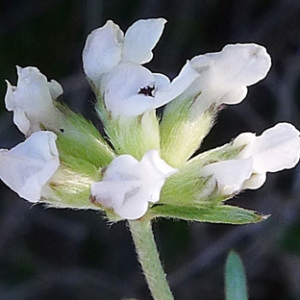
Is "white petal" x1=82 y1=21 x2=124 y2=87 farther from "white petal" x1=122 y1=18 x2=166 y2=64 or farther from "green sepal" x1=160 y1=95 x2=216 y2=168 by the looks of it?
"green sepal" x1=160 y1=95 x2=216 y2=168

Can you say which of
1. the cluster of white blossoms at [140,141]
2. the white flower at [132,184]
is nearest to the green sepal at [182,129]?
the cluster of white blossoms at [140,141]

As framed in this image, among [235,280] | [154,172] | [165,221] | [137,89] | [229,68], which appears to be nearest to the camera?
[154,172]

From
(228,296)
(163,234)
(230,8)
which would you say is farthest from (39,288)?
(228,296)

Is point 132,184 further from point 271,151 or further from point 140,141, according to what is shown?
point 271,151

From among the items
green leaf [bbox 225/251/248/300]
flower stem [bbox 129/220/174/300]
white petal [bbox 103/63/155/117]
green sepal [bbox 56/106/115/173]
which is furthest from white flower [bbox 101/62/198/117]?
green leaf [bbox 225/251/248/300]

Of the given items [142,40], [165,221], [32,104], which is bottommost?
[165,221]

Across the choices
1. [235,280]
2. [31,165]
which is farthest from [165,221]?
[31,165]
